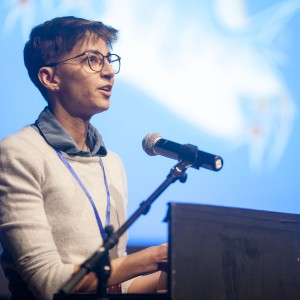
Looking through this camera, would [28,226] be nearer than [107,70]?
Yes

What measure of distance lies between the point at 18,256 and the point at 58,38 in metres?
0.95

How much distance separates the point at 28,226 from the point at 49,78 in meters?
0.74

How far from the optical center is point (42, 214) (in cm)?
184

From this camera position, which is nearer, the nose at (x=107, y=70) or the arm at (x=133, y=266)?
the arm at (x=133, y=266)

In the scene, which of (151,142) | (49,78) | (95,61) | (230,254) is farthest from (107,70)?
(230,254)

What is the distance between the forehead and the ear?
13 cm

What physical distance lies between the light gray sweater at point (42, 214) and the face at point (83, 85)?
0.65ft

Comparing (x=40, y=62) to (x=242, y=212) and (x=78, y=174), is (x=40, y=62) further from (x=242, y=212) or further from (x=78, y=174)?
(x=242, y=212)

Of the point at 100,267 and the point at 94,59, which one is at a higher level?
the point at 94,59

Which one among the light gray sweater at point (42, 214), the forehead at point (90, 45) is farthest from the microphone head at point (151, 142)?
the forehead at point (90, 45)

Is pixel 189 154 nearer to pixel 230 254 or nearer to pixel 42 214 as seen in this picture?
pixel 230 254

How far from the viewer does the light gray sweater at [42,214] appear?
69.3 inches

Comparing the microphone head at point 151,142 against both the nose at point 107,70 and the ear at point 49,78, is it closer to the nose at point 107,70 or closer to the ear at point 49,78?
the nose at point 107,70

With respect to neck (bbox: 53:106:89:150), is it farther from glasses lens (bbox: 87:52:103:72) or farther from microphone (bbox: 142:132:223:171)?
microphone (bbox: 142:132:223:171)
